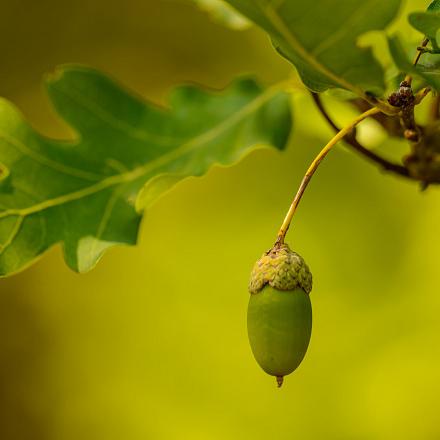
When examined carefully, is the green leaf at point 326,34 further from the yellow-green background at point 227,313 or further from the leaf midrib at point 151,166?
the yellow-green background at point 227,313

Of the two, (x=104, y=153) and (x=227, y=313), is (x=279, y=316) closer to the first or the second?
(x=104, y=153)

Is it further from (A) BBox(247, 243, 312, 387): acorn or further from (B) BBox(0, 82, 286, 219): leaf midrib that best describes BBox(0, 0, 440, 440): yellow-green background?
(A) BBox(247, 243, 312, 387): acorn

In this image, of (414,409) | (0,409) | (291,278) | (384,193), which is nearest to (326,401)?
(414,409)

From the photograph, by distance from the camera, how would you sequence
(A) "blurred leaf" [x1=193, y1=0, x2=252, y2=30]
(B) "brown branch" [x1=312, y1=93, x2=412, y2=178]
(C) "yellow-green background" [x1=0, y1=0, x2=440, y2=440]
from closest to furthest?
(B) "brown branch" [x1=312, y1=93, x2=412, y2=178] → (A) "blurred leaf" [x1=193, y1=0, x2=252, y2=30] → (C) "yellow-green background" [x1=0, y1=0, x2=440, y2=440]

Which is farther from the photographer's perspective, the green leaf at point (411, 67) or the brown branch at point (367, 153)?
the brown branch at point (367, 153)

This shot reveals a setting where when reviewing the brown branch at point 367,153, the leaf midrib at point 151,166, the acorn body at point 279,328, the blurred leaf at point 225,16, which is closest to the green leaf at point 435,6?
the brown branch at point 367,153

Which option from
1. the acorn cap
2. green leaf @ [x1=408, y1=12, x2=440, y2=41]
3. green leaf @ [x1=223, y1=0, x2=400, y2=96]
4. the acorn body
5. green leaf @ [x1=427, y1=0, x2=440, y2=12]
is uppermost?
green leaf @ [x1=427, y1=0, x2=440, y2=12]

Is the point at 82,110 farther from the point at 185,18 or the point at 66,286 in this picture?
the point at 185,18

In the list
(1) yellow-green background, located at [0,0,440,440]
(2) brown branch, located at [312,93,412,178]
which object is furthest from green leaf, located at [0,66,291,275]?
(1) yellow-green background, located at [0,0,440,440]
